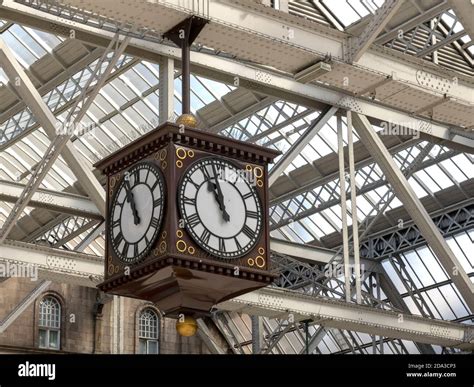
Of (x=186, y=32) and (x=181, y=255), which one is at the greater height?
(x=186, y=32)

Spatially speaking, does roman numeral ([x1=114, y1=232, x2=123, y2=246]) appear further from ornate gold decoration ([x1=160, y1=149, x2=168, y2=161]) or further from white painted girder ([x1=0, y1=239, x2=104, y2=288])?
white painted girder ([x1=0, y1=239, x2=104, y2=288])

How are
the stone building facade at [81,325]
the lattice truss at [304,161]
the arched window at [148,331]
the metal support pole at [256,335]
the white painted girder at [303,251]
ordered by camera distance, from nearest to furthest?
the lattice truss at [304,161], the white painted girder at [303,251], the metal support pole at [256,335], the stone building facade at [81,325], the arched window at [148,331]

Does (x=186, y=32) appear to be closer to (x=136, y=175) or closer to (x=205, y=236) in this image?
(x=136, y=175)

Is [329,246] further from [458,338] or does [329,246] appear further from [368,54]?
[368,54]

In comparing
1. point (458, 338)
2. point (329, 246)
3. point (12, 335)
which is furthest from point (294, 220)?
point (458, 338)

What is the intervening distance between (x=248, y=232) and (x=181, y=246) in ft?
2.39

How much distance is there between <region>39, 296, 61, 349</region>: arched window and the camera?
3928 cm

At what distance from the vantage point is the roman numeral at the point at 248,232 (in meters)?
10.9

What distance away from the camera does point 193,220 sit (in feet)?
34.9

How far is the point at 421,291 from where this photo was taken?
36.9m

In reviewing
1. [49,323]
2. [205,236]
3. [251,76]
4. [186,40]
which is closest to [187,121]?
[205,236]

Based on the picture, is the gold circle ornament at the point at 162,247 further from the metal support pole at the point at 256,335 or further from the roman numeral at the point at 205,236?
the metal support pole at the point at 256,335

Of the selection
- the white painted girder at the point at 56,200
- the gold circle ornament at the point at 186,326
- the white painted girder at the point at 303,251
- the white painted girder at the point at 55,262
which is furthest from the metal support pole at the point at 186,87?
the white painted girder at the point at 303,251

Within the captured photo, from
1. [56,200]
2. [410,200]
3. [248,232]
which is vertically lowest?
[248,232]
